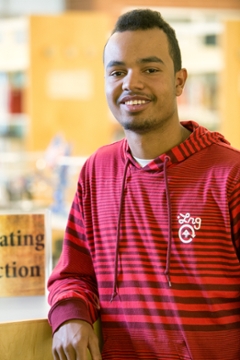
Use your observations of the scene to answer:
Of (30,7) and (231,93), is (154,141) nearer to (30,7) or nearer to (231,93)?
(231,93)

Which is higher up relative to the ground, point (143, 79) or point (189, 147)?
point (143, 79)

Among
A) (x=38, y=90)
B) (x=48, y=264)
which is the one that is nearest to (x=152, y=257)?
(x=48, y=264)

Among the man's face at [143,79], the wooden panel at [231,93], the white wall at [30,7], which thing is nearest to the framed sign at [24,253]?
the man's face at [143,79]

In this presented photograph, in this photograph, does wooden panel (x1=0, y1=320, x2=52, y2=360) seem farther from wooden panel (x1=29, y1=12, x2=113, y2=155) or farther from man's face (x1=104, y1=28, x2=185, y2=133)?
wooden panel (x1=29, y1=12, x2=113, y2=155)

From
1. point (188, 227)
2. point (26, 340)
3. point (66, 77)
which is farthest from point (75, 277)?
point (66, 77)

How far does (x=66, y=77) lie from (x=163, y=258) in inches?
150

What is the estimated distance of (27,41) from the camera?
15.9 feet

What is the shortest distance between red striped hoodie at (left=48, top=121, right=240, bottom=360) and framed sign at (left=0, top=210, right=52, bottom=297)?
12 cm

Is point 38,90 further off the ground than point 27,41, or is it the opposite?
point 27,41

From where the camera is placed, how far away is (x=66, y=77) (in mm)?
4891

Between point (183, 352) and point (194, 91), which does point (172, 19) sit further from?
point (183, 352)

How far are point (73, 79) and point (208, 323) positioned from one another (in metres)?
3.91

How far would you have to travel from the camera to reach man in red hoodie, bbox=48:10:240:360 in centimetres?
121

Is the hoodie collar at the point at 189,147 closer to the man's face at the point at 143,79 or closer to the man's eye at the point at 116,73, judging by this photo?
the man's face at the point at 143,79
